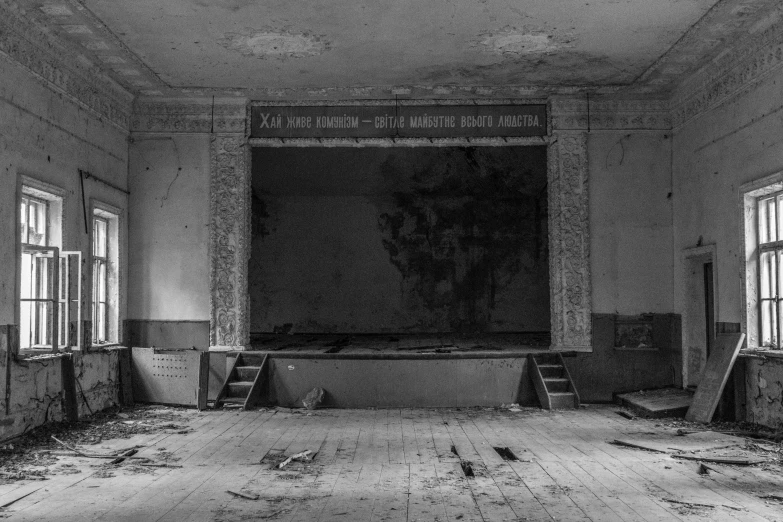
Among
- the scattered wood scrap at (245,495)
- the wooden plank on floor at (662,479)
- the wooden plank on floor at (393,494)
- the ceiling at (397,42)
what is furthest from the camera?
the ceiling at (397,42)

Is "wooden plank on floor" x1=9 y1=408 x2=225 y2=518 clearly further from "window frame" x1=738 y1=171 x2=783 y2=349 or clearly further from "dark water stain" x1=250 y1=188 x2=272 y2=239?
"dark water stain" x1=250 y1=188 x2=272 y2=239

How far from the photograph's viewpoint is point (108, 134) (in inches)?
384

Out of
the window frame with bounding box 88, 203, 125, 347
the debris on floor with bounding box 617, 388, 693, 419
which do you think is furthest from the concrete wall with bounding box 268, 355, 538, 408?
the window frame with bounding box 88, 203, 125, 347

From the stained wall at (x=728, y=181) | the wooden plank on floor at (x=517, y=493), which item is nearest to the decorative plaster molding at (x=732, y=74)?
the stained wall at (x=728, y=181)

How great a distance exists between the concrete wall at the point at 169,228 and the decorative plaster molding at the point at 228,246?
124 mm

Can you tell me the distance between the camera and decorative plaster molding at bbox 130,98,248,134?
10461mm

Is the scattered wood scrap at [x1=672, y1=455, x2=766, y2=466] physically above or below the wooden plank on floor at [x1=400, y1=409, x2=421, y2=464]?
above

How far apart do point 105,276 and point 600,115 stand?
7.00 metres

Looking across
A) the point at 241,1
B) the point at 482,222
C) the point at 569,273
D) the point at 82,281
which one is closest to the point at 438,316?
the point at 482,222

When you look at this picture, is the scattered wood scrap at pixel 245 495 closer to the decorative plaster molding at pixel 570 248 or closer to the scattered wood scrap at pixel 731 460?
the scattered wood scrap at pixel 731 460

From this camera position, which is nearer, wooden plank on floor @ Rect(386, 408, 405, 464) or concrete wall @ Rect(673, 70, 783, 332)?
wooden plank on floor @ Rect(386, 408, 405, 464)

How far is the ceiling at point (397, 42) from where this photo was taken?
7.36 metres

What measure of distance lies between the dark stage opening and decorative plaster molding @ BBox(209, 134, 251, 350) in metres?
5.14

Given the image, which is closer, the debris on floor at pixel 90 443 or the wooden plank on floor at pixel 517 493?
the wooden plank on floor at pixel 517 493
